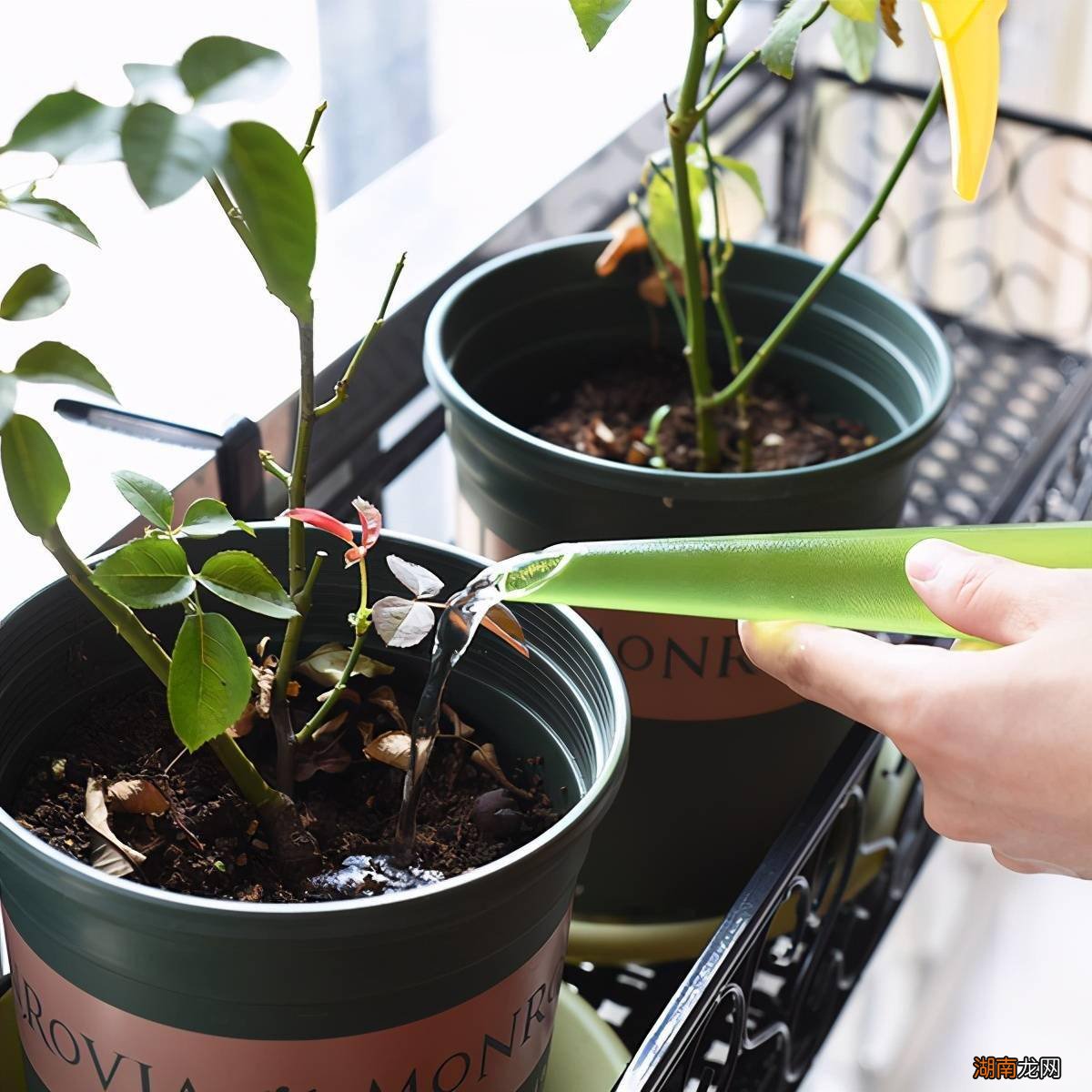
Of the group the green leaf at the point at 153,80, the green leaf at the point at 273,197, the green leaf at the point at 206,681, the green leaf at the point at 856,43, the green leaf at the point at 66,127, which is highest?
the green leaf at the point at 153,80

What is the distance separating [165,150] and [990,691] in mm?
270

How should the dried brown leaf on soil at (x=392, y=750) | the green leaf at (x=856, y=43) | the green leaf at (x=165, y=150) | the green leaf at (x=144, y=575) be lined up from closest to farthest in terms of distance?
the green leaf at (x=165, y=150) < the green leaf at (x=144, y=575) < the dried brown leaf on soil at (x=392, y=750) < the green leaf at (x=856, y=43)

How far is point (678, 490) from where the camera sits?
54cm

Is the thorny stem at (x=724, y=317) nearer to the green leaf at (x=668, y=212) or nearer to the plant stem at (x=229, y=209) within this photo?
the green leaf at (x=668, y=212)

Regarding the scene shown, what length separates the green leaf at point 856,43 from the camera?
24.8 inches

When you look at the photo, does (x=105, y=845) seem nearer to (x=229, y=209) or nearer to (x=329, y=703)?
(x=329, y=703)

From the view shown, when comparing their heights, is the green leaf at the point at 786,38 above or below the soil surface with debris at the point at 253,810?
above

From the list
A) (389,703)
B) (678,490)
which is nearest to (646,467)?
(678,490)

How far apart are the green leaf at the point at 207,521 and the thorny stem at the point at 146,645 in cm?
3

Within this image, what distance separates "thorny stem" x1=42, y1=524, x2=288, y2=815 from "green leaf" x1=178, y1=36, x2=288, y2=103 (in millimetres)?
131

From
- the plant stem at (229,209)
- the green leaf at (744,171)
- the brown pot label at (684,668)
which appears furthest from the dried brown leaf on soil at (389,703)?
the green leaf at (744,171)

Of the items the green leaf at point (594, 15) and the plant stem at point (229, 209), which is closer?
the plant stem at point (229, 209)

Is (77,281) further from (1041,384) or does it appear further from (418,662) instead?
(1041,384)

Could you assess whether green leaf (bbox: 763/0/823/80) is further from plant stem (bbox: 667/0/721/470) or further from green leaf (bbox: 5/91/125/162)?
green leaf (bbox: 5/91/125/162)
